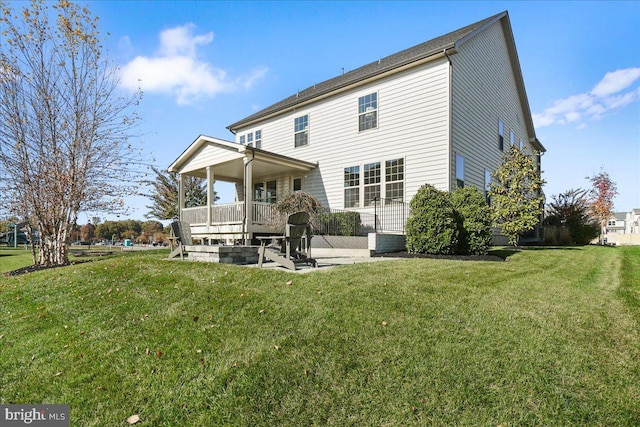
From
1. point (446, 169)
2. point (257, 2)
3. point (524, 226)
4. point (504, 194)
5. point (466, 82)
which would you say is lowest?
point (524, 226)

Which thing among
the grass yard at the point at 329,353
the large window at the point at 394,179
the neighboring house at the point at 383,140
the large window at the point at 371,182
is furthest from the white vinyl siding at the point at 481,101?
the grass yard at the point at 329,353

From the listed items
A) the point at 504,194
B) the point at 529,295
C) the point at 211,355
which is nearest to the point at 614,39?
the point at 504,194

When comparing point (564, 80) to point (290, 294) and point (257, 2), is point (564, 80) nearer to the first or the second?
point (257, 2)

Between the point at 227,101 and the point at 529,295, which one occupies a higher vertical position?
the point at 227,101

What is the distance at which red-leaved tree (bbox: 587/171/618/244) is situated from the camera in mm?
26328

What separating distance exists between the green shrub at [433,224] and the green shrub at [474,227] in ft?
1.09

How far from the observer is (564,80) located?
452 inches

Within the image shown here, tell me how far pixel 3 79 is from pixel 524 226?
17174mm

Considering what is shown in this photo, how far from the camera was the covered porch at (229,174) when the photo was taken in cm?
1189

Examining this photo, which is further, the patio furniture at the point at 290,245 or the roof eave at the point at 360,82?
the roof eave at the point at 360,82

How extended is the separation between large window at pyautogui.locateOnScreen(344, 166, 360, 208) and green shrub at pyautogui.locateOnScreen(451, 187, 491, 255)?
491cm

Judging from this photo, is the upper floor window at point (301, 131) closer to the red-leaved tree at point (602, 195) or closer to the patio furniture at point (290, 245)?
the patio furniture at point (290, 245)

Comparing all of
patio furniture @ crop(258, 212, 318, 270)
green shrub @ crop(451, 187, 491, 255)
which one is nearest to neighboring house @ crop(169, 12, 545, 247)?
green shrub @ crop(451, 187, 491, 255)

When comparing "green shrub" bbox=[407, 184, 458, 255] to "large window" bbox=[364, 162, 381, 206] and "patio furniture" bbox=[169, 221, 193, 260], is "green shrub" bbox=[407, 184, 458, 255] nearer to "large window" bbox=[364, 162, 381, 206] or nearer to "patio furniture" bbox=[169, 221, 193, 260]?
"large window" bbox=[364, 162, 381, 206]
